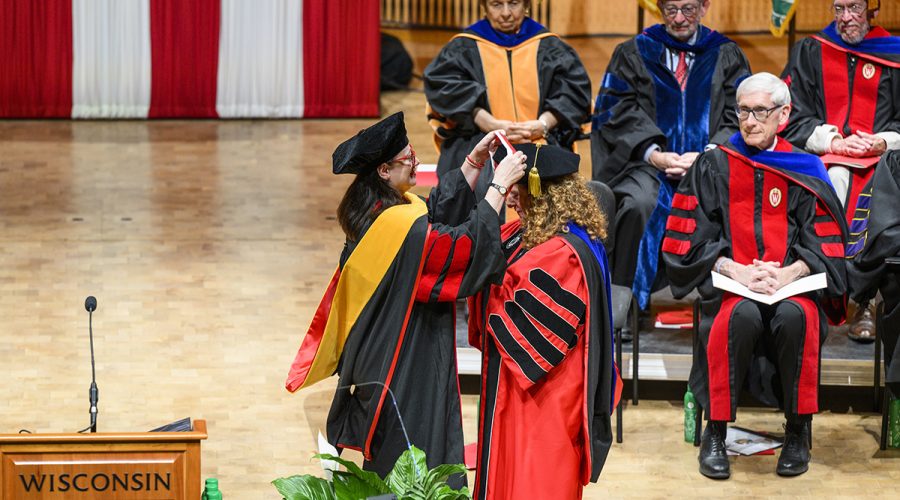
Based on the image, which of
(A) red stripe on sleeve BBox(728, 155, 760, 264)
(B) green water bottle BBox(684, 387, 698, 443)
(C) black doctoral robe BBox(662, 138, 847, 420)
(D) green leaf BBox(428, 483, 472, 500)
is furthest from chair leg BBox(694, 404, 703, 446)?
(D) green leaf BBox(428, 483, 472, 500)

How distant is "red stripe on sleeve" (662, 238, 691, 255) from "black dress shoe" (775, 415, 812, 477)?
77 centimetres

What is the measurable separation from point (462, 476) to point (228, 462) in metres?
1.27

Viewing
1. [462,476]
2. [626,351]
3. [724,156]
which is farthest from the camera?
[626,351]

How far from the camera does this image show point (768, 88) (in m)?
5.38

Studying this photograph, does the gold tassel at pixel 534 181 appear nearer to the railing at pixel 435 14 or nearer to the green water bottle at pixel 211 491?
the green water bottle at pixel 211 491

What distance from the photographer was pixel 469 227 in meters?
4.25

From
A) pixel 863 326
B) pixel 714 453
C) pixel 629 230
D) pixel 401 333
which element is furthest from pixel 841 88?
pixel 401 333

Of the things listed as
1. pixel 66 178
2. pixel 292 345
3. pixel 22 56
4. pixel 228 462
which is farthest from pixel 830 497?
pixel 22 56

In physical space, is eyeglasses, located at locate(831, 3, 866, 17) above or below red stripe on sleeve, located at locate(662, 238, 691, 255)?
above

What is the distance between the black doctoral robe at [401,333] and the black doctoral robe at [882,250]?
2.04 meters

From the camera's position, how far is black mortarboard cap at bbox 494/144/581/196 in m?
4.33

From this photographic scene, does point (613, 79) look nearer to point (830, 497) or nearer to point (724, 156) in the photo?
point (724, 156)

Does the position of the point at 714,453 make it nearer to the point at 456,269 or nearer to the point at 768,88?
the point at 768,88

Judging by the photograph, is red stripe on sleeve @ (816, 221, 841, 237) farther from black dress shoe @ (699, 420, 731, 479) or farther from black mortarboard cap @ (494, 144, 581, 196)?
black mortarboard cap @ (494, 144, 581, 196)
